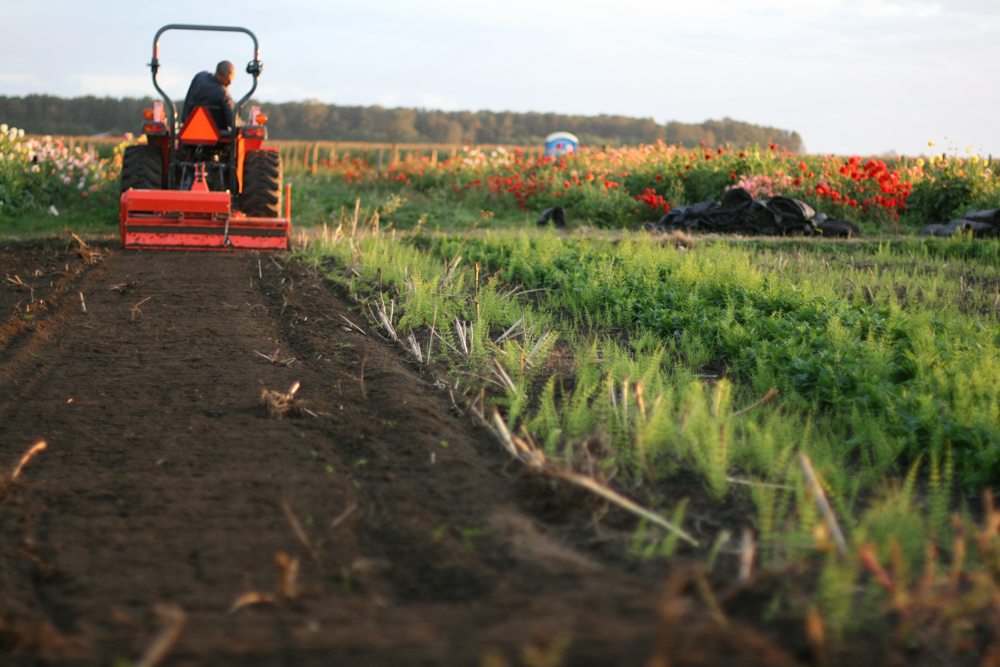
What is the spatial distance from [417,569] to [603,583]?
0.59 metres

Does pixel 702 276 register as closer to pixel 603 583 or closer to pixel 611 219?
pixel 603 583

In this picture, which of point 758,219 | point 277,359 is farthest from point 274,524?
point 758,219

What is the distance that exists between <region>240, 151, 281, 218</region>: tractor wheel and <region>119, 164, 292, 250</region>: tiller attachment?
0.76 meters

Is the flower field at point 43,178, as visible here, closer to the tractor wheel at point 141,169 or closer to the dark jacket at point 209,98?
the tractor wheel at point 141,169

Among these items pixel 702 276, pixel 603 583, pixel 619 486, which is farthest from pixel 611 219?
pixel 603 583

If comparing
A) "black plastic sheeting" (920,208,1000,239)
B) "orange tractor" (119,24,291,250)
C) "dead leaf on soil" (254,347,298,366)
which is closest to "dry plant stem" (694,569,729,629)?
"dead leaf on soil" (254,347,298,366)

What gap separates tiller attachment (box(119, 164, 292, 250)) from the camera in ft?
32.4

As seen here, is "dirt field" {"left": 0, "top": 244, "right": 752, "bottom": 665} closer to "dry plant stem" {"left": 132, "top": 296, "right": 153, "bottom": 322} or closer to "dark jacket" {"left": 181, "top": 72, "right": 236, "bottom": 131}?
"dry plant stem" {"left": 132, "top": 296, "right": 153, "bottom": 322}

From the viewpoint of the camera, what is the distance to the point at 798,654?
7.79 ft

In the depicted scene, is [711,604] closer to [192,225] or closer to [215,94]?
[192,225]

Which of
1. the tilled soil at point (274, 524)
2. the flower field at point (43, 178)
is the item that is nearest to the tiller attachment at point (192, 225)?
the tilled soil at point (274, 524)

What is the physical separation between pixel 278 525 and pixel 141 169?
873cm

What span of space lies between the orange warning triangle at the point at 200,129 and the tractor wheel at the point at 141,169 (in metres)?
0.69

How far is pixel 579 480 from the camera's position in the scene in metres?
3.22
